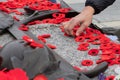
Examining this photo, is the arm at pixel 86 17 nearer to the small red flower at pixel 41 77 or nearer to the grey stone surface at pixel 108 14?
the small red flower at pixel 41 77

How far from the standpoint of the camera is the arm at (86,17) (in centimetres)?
179

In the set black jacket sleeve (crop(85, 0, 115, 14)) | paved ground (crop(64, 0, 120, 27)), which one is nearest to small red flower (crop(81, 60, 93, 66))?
black jacket sleeve (crop(85, 0, 115, 14))

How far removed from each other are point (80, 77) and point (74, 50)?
47 cm

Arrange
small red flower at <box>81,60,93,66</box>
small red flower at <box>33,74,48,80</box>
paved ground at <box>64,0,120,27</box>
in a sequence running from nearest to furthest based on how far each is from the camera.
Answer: small red flower at <box>33,74,48,80</box>
small red flower at <box>81,60,93,66</box>
paved ground at <box>64,0,120,27</box>

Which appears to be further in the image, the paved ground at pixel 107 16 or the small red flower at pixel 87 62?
the paved ground at pixel 107 16

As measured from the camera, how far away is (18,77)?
0.84 m

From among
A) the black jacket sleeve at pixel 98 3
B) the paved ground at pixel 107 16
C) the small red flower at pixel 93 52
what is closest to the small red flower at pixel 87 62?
the small red flower at pixel 93 52

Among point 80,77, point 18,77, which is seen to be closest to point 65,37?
point 80,77

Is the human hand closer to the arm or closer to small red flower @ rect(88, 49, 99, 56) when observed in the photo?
the arm

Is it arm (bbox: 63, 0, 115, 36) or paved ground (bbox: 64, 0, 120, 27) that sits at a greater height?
arm (bbox: 63, 0, 115, 36)

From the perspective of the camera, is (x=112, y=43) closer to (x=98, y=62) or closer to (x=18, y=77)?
(x=98, y=62)

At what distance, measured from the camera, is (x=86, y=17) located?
1.83 meters

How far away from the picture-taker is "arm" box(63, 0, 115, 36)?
179 centimetres

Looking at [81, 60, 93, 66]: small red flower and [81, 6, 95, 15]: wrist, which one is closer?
[81, 60, 93, 66]: small red flower
